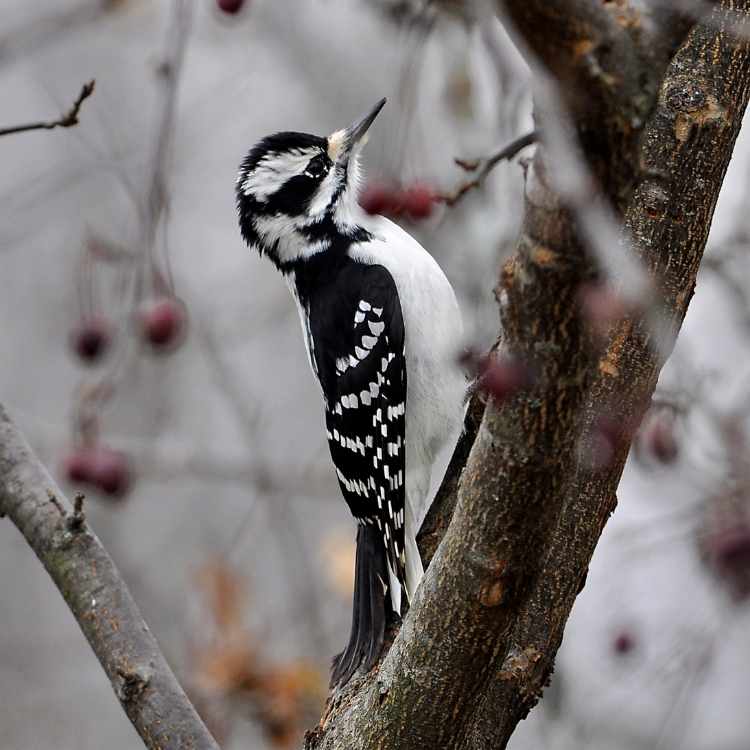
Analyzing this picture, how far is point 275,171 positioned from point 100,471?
1.44 metres

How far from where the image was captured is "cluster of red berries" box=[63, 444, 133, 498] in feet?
12.3

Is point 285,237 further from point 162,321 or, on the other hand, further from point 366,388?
point 162,321

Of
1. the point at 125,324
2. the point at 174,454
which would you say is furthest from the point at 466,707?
the point at 174,454

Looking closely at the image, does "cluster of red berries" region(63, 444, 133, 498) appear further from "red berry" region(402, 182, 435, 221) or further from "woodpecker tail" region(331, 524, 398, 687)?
"red berry" region(402, 182, 435, 221)

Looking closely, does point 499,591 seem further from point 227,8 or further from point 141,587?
point 141,587

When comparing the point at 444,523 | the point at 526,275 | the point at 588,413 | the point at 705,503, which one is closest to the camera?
the point at 526,275

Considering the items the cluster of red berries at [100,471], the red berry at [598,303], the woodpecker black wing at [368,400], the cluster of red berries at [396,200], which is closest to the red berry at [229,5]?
the cluster of red berries at [396,200]

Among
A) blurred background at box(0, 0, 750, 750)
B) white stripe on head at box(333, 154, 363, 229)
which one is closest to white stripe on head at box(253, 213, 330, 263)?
white stripe on head at box(333, 154, 363, 229)

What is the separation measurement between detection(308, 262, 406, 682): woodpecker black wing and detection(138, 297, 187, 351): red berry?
23.9 inches

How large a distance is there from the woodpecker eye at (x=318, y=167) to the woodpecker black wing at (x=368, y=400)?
505mm

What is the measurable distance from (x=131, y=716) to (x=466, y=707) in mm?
1021

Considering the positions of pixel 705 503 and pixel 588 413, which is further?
pixel 705 503

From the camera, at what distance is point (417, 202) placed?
3609mm

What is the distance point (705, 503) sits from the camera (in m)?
3.45
